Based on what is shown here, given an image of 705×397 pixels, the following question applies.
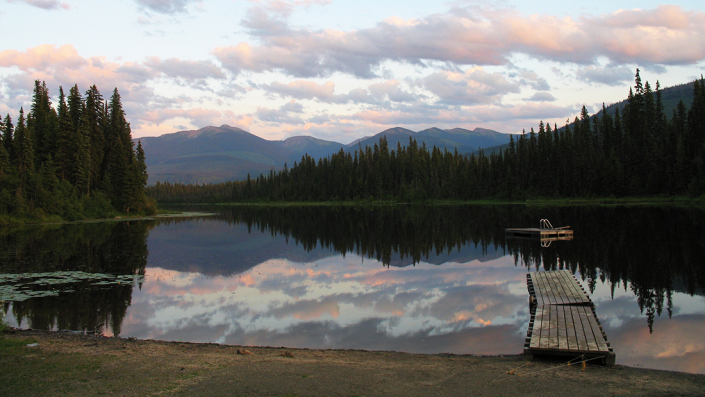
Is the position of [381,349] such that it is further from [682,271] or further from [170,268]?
[170,268]

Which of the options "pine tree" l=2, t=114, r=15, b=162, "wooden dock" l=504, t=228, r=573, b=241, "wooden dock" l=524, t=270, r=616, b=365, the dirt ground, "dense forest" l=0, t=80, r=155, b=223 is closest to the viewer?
the dirt ground

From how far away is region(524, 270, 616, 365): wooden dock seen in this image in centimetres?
1088

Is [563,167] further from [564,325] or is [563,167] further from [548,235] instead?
[564,325]

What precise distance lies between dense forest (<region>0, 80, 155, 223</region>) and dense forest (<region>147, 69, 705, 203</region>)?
279ft

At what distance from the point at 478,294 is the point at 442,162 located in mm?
134986

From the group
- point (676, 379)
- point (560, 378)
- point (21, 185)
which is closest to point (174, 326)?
point (560, 378)

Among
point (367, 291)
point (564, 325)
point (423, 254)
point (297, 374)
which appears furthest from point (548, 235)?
point (297, 374)

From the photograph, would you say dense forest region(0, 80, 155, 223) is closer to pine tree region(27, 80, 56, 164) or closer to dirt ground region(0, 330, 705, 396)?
pine tree region(27, 80, 56, 164)

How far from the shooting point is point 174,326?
15383 millimetres

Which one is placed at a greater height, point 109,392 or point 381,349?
point 109,392

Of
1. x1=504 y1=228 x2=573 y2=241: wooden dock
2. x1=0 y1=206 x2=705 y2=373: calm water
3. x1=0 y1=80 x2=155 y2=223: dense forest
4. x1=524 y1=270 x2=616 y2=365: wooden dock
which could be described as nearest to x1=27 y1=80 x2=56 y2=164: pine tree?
x1=0 y1=80 x2=155 y2=223: dense forest

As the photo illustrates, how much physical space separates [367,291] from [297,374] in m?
11.2

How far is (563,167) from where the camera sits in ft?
362

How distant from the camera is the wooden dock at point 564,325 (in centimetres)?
1088
